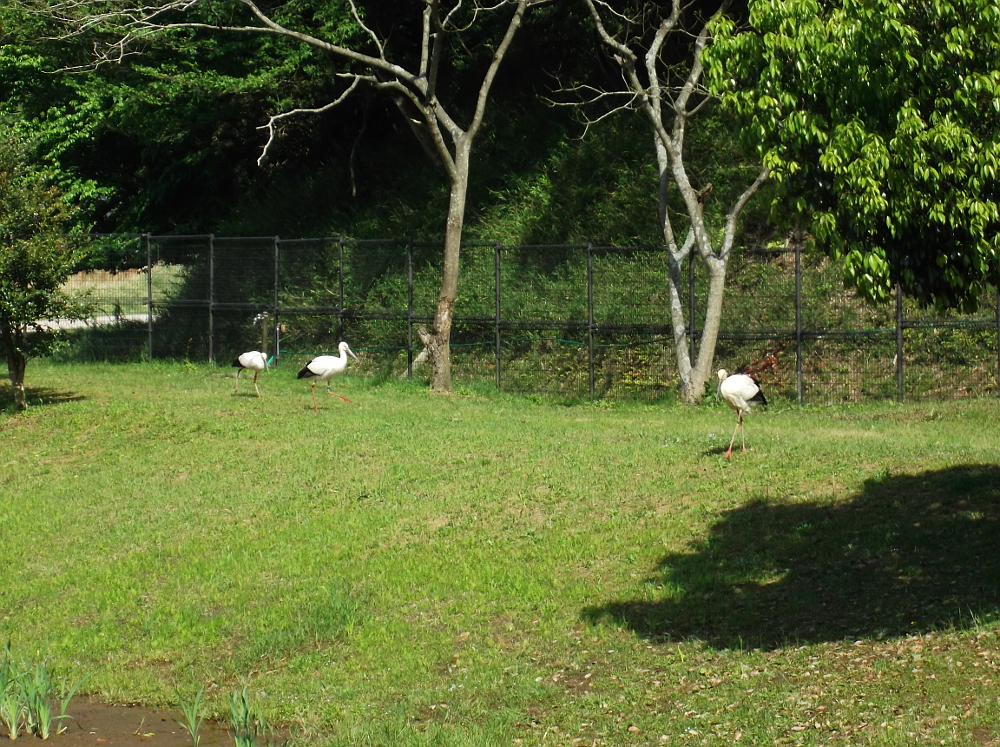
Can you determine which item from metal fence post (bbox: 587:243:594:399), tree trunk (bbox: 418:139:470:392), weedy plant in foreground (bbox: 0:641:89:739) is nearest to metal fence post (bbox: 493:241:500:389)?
tree trunk (bbox: 418:139:470:392)

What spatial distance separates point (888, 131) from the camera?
7.55m

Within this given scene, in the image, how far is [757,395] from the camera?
14.1 meters

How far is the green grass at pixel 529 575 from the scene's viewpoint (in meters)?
7.60

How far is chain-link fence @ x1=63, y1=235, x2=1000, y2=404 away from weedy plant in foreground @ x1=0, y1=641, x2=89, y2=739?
13020 mm

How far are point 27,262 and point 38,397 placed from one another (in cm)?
282

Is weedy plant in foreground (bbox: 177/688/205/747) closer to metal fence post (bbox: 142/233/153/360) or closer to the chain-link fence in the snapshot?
the chain-link fence

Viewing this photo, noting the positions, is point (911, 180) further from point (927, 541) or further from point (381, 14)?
point (381, 14)

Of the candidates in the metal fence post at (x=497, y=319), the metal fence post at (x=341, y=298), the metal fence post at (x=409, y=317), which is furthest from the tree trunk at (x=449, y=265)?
the metal fence post at (x=341, y=298)

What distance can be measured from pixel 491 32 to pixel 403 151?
525cm

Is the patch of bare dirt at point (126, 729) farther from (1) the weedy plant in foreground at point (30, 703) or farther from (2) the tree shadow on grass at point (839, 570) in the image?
(2) the tree shadow on grass at point (839, 570)

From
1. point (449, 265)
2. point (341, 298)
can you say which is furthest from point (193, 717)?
point (341, 298)

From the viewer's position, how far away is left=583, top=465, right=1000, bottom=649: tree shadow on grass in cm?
852

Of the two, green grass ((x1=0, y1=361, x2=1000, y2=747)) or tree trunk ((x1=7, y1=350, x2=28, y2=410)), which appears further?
tree trunk ((x1=7, y1=350, x2=28, y2=410))

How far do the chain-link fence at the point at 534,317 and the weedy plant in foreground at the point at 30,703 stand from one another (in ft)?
42.7
